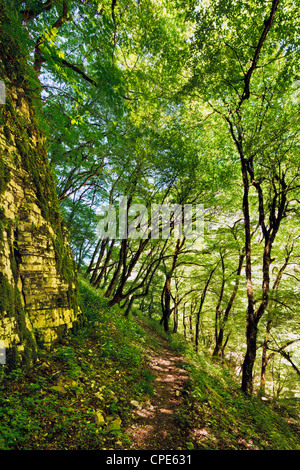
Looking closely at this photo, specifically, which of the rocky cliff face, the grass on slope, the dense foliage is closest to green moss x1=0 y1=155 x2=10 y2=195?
the rocky cliff face

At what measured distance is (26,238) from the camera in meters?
4.10

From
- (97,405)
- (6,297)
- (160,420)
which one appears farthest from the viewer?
(160,420)

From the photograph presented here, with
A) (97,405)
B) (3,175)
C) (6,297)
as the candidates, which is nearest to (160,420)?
(97,405)

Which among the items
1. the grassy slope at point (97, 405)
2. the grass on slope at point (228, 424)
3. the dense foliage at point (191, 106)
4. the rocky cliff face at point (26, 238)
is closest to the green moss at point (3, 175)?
the rocky cliff face at point (26, 238)

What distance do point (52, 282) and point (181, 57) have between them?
858 cm

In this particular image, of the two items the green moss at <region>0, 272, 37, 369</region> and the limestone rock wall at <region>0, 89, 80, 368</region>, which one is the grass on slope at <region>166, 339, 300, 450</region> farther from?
the limestone rock wall at <region>0, 89, 80, 368</region>

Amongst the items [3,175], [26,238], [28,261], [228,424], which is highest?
[3,175]

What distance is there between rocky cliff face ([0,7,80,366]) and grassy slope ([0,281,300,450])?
1.73 ft

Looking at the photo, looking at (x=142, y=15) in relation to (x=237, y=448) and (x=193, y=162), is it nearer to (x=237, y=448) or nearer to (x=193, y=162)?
(x=193, y=162)

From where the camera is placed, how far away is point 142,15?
5.23m

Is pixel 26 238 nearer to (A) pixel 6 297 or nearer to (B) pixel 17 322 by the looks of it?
(A) pixel 6 297

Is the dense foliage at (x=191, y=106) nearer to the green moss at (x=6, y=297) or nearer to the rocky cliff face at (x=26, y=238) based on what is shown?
the rocky cliff face at (x=26, y=238)

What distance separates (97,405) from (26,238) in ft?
11.6

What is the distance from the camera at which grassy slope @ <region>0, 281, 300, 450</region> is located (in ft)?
8.29
